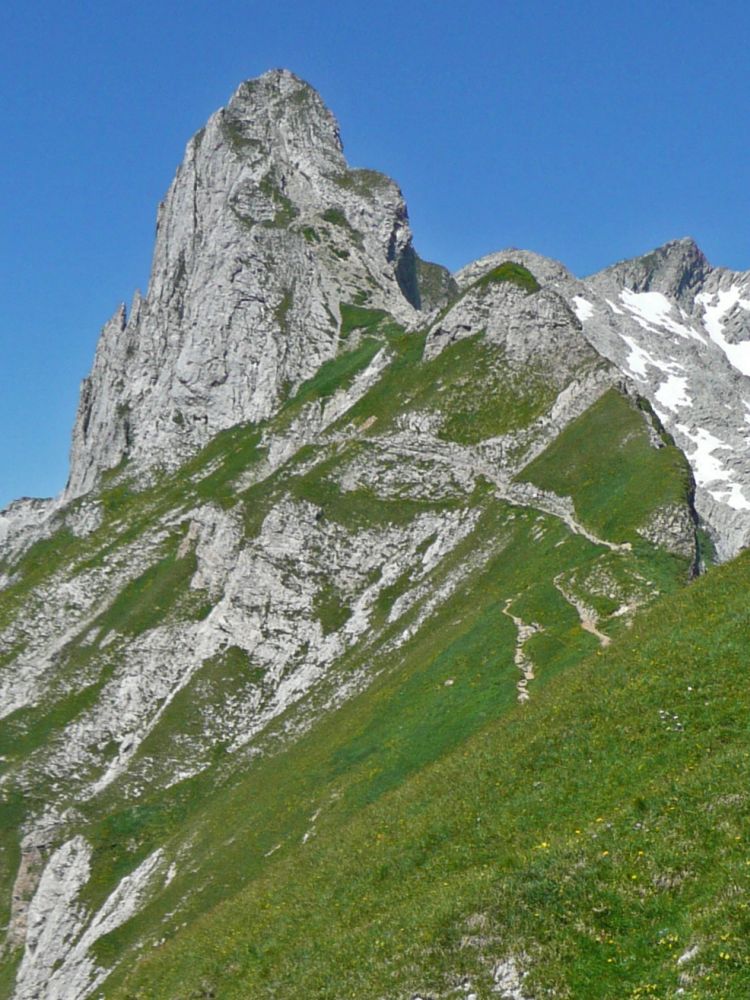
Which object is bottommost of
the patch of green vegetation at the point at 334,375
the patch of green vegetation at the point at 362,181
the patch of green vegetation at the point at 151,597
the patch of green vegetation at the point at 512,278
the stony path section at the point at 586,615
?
the stony path section at the point at 586,615

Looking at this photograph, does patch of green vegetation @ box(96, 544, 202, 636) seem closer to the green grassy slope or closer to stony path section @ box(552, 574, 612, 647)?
stony path section @ box(552, 574, 612, 647)

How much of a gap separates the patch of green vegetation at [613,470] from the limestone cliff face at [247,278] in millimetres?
63569

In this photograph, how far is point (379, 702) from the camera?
209 feet

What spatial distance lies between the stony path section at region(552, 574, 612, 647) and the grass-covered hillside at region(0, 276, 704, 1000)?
33 centimetres

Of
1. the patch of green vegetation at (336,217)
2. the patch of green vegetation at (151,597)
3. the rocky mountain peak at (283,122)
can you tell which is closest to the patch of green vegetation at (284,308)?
the patch of green vegetation at (336,217)

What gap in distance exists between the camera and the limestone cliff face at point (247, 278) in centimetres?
15100

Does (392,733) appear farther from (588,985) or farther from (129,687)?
(129,687)

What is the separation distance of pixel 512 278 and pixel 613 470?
43.2 m

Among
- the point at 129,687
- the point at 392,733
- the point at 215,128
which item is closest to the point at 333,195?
the point at 215,128

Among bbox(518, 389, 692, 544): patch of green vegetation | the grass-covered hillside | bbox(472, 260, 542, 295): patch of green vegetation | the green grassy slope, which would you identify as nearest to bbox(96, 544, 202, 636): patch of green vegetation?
the grass-covered hillside

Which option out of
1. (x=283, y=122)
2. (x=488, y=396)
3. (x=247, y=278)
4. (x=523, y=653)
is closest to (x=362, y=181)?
(x=283, y=122)

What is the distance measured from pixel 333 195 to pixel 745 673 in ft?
523

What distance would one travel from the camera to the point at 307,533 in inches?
3907

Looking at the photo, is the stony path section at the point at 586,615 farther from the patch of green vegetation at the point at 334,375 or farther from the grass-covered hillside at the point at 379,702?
the patch of green vegetation at the point at 334,375
